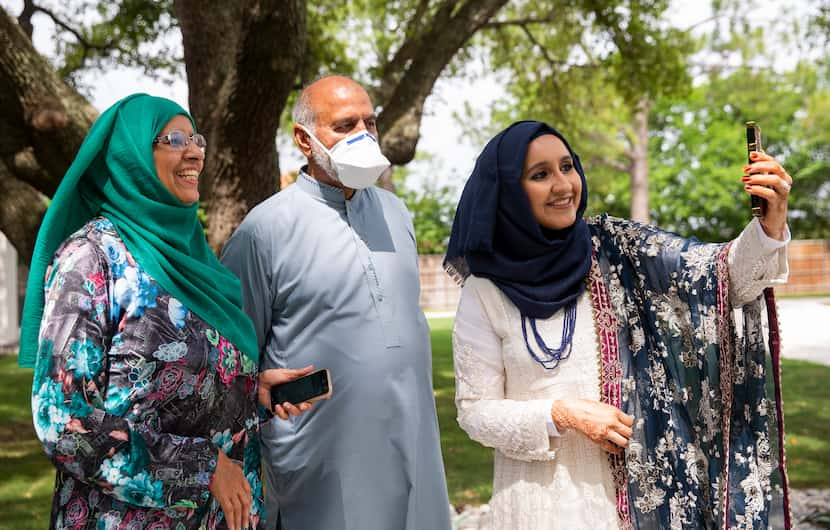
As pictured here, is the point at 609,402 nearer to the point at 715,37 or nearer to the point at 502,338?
the point at 502,338

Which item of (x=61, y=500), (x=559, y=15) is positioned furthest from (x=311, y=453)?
(x=559, y=15)

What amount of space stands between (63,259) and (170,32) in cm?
818

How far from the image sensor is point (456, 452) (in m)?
6.93

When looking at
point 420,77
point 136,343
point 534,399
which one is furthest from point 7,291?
point 534,399

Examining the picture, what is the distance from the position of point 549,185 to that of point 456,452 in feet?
16.1

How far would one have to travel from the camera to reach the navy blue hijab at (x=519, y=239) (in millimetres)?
2336

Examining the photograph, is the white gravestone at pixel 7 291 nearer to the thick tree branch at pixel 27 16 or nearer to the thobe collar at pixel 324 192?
the thick tree branch at pixel 27 16

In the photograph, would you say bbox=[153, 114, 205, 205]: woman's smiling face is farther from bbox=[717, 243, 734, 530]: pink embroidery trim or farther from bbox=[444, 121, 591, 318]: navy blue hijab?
bbox=[717, 243, 734, 530]: pink embroidery trim

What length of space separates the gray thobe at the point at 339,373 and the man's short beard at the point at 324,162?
0.49 ft

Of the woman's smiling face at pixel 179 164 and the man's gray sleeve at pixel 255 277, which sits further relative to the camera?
the man's gray sleeve at pixel 255 277

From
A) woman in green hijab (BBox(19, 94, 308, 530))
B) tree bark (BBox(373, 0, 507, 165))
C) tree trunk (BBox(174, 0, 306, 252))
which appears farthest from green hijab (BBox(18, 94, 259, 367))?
tree bark (BBox(373, 0, 507, 165))

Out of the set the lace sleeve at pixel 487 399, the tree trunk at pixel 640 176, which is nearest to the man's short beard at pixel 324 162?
the lace sleeve at pixel 487 399

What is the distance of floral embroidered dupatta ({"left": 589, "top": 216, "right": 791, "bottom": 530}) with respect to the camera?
89.9 inches

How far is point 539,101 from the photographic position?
1259 cm
